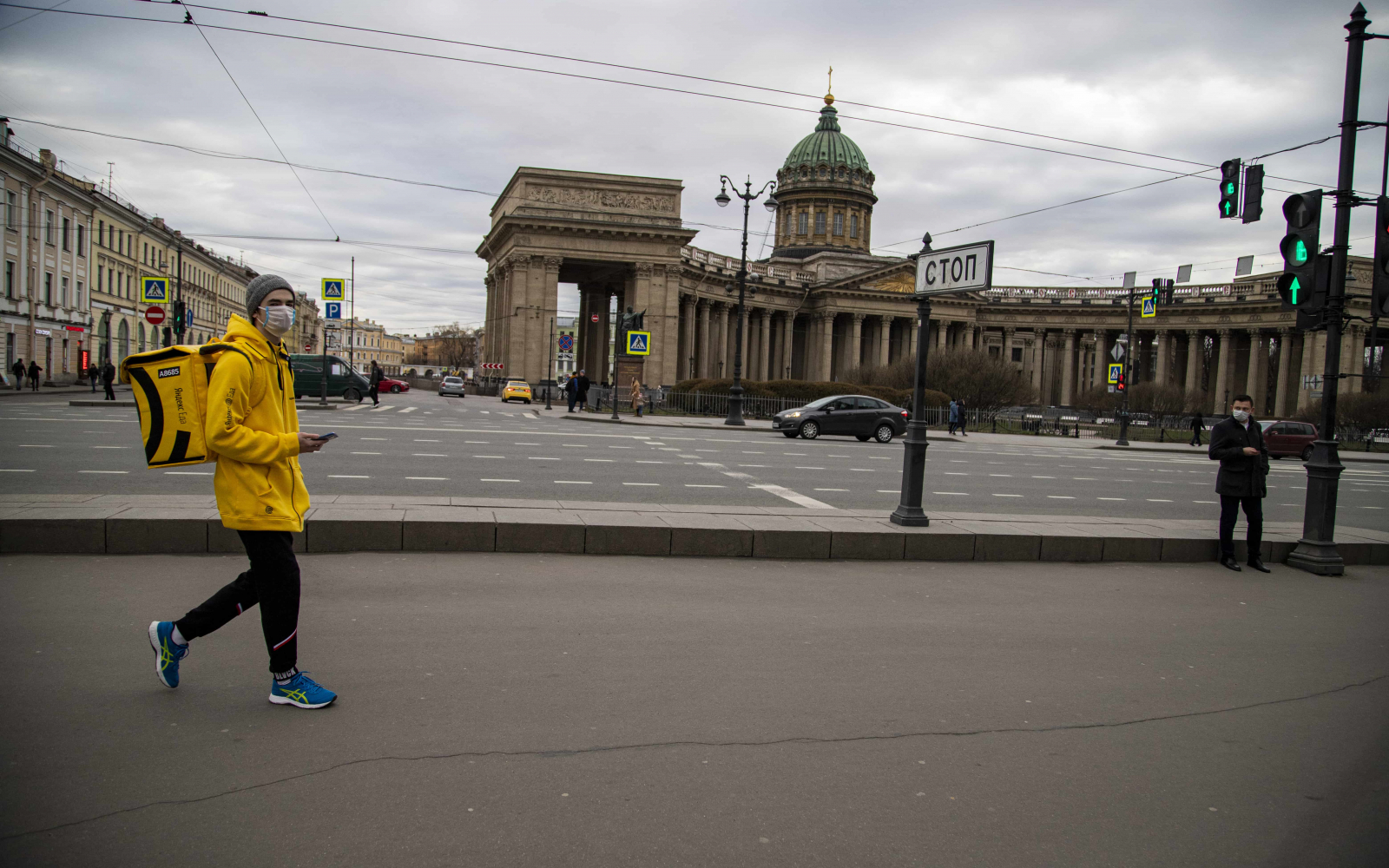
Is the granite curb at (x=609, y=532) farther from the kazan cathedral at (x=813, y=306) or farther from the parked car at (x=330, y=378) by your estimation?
the kazan cathedral at (x=813, y=306)

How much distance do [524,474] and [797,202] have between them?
82.0 m

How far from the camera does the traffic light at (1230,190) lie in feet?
50.5

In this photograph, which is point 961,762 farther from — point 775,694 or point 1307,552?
point 1307,552

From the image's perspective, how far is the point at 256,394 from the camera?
395 centimetres

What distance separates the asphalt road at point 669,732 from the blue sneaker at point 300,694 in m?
0.09

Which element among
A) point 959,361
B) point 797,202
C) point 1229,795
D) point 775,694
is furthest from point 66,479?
point 797,202

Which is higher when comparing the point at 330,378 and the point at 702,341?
the point at 702,341

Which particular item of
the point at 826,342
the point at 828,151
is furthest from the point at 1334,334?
the point at 828,151

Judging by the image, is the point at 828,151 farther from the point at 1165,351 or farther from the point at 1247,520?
the point at 1247,520

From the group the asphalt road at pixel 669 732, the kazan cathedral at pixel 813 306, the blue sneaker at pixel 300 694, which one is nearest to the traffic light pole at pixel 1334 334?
the asphalt road at pixel 669 732

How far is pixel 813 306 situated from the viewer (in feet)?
277

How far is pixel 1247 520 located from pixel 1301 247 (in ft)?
9.19

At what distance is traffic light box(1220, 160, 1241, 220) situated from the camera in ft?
50.5

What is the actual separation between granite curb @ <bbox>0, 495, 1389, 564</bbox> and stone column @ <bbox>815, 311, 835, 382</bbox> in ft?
242
